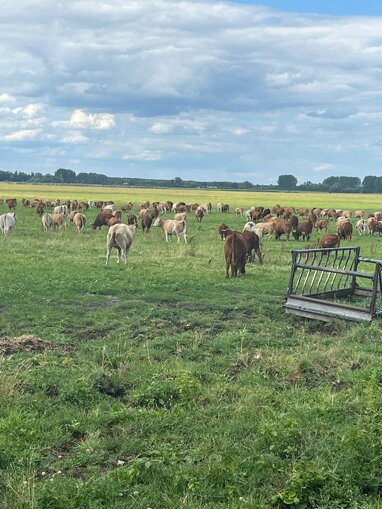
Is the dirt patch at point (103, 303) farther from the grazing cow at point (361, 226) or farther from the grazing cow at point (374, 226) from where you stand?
the grazing cow at point (361, 226)

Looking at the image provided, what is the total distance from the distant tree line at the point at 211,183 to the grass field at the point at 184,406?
15882cm

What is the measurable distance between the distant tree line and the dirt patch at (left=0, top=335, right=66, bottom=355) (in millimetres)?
161044

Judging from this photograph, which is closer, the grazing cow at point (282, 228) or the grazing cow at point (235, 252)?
the grazing cow at point (235, 252)

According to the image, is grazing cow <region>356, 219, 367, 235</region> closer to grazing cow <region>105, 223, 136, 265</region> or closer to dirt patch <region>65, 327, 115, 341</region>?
grazing cow <region>105, 223, 136, 265</region>

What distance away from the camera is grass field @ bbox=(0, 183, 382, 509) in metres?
4.79

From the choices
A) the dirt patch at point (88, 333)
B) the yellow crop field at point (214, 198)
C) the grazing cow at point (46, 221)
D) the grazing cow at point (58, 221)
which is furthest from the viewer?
the yellow crop field at point (214, 198)

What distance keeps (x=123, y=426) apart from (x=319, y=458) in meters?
2.16

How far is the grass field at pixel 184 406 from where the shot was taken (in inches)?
188

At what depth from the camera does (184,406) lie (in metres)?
6.58

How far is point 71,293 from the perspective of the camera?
13812mm

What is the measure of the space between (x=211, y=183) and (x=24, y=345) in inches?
7275

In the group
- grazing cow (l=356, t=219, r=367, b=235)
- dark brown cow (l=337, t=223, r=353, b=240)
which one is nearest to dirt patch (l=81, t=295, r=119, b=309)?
dark brown cow (l=337, t=223, r=353, b=240)

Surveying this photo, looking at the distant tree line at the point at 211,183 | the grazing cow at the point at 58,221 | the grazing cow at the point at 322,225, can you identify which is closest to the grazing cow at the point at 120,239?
the grazing cow at the point at 58,221

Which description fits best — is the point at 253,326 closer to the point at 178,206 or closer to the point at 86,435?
the point at 86,435
